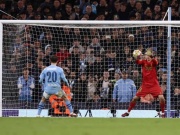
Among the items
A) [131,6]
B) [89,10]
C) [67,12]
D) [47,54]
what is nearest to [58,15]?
[67,12]

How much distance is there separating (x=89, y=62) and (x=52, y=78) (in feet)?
2.52

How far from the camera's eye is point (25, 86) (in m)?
11.1

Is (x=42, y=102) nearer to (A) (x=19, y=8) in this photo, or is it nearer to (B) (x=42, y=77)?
(B) (x=42, y=77)

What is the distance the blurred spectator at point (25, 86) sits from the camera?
11031 mm

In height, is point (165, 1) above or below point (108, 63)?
above

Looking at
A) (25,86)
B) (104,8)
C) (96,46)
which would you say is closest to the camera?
(25,86)

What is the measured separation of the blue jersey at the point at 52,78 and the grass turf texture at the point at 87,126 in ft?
15.6

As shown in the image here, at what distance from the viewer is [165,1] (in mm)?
14703

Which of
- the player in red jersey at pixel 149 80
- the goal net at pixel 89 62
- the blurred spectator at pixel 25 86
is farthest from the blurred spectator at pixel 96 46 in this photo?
the blurred spectator at pixel 25 86

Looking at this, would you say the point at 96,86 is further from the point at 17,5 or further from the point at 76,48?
the point at 17,5

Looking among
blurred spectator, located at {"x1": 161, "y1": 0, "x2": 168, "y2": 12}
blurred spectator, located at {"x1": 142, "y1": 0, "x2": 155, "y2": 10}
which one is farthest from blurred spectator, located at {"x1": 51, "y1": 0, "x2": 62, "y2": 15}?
blurred spectator, located at {"x1": 161, "y1": 0, "x2": 168, "y2": 12}

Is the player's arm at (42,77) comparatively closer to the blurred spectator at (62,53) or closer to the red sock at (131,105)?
the blurred spectator at (62,53)

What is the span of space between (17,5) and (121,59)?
432cm

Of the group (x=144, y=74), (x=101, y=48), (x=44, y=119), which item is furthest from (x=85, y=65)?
(x=44, y=119)
